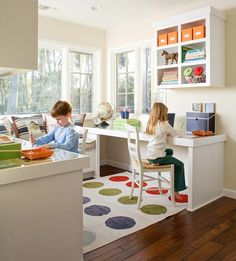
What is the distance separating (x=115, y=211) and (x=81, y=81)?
8.81 feet

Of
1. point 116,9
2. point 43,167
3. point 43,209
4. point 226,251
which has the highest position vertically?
point 116,9

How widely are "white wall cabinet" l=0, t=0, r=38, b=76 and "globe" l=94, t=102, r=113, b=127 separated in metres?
3.10

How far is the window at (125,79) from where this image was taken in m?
4.75

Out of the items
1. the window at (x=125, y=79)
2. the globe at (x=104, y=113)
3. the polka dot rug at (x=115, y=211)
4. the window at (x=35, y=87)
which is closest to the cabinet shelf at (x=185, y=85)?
the window at (x=125, y=79)

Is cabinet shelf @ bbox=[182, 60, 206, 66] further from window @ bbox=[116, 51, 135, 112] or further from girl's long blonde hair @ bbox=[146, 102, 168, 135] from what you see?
window @ bbox=[116, 51, 135, 112]

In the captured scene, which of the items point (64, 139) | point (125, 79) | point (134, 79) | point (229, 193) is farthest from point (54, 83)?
point (229, 193)

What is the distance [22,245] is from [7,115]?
2.96m

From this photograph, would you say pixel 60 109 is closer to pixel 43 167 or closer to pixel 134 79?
pixel 43 167

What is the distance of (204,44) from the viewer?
337cm

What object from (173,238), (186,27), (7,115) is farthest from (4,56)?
(7,115)

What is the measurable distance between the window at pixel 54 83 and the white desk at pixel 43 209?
107 inches

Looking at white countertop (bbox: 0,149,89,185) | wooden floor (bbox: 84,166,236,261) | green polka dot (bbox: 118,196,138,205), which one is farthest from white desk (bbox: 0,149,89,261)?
green polka dot (bbox: 118,196,138,205)

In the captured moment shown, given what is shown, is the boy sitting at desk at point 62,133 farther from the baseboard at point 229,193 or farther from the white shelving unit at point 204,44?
the baseboard at point 229,193

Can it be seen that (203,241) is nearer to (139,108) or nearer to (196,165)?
(196,165)
